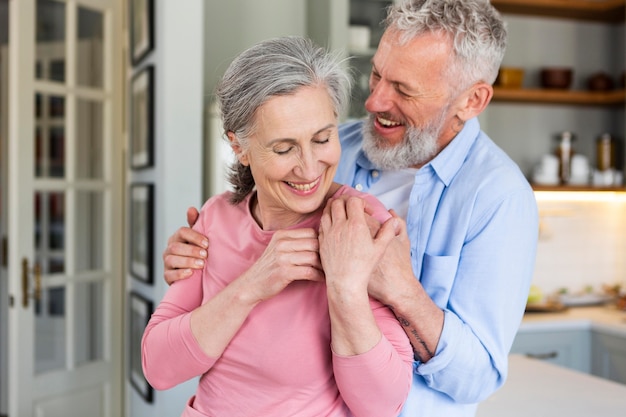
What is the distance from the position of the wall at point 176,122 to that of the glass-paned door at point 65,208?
704mm

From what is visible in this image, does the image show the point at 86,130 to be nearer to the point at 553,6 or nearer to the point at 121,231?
the point at 121,231

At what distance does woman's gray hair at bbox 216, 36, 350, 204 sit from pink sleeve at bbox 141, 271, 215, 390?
33 cm

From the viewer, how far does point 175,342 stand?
1281 millimetres

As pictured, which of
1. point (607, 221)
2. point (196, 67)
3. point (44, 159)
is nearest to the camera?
point (196, 67)

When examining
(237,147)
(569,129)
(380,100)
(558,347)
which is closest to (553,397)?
(380,100)

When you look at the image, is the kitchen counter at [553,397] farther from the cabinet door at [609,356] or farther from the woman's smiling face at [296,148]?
the cabinet door at [609,356]

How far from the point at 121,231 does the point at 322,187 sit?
277 cm

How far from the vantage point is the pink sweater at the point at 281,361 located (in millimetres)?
1210

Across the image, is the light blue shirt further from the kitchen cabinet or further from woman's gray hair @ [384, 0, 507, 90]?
the kitchen cabinet

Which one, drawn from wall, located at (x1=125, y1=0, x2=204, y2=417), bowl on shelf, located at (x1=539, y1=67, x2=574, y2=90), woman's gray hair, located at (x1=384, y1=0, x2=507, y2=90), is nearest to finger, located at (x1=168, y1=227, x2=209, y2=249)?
woman's gray hair, located at (x1=384, y1=0, x2=507, y2=90)

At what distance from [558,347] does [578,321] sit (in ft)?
0.59

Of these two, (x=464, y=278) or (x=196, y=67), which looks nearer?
(x=464, y=278)

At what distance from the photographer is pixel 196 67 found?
3025 mm


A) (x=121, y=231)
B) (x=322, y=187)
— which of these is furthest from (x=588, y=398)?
(x=121, y=231)
